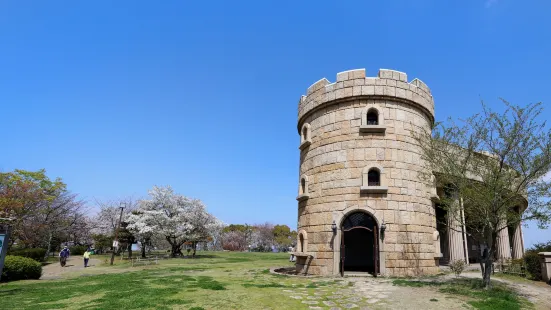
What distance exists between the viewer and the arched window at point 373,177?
1535 cm

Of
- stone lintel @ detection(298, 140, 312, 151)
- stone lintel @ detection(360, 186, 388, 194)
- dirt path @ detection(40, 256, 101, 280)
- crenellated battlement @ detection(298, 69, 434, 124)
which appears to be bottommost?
dirt path @ detection(40, 256, 101, 280)

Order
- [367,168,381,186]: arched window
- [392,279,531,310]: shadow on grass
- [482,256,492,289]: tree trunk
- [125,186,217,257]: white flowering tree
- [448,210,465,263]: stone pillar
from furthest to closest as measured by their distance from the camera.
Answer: [125,186,217,257]: white flowering tree → [448,210,465,263]: stone pillar → [367,168,381,186]: arched window → [482,256,492,289]: tree trunk → [392,279,531,310]: shadow on grass

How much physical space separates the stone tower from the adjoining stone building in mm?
43

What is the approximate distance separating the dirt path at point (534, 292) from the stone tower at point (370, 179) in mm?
3206

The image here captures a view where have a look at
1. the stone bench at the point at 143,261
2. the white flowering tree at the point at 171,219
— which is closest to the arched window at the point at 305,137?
the stone bench at the point at 143,261

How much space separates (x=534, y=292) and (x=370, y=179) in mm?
7071

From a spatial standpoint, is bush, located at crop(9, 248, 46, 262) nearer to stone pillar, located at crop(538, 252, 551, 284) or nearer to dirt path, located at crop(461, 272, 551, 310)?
dirt path, located at crop(461, 272, 551, 310)

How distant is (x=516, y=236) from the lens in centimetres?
2536

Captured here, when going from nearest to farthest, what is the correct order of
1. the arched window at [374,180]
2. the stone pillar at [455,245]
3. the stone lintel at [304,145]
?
1. the arched window at [374,180]
2. the stone lintel at [304,145]
3. the stone pillar at [455,245]

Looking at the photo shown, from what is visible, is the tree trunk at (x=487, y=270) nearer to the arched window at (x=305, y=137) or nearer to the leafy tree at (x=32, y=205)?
the arched window at (x=305, y=137)

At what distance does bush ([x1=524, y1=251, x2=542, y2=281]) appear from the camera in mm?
14659

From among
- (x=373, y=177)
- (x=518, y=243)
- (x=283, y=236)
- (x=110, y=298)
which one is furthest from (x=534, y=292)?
(x=283, y=236)

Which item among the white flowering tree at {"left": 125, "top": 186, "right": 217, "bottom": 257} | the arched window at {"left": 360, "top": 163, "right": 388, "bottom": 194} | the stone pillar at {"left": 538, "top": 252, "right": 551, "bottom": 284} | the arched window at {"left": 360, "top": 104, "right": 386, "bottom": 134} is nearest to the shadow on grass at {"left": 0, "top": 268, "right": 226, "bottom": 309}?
the arched window at {"left": 360, "top": 163, "right": 388, "bottom": 194}

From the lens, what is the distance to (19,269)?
17.3 m
